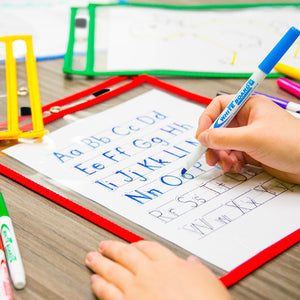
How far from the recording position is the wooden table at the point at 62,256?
472mm

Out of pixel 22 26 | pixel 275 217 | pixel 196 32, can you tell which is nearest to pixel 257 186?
pixel 275 217

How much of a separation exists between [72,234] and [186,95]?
35 cm

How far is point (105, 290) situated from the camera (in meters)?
0.46

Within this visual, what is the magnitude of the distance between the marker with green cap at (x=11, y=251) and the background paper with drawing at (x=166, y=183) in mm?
93

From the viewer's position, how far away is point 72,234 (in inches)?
21.0

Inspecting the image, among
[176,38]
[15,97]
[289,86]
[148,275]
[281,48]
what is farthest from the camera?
[176,38]

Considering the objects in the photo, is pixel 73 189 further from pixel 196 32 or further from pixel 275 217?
pixel 196 32

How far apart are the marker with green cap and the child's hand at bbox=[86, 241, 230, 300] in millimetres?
64

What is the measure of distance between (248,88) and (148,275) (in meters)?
0.27

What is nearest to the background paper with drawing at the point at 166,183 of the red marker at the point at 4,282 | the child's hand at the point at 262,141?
the child's hand at the point at 262,141

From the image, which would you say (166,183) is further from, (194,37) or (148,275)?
(194,37)

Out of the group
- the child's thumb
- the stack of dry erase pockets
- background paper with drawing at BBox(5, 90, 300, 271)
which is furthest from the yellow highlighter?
the child's thumb

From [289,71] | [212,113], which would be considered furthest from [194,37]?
[212,113]

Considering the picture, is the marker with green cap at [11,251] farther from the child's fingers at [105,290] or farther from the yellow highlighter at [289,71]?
the yellow highlighter at [289,71]
